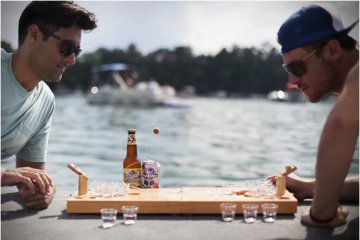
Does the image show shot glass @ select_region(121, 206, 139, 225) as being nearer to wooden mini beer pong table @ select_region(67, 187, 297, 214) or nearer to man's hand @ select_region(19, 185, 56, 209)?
wooden mini beer pong table @ select_region(67, 187, 297, 214)

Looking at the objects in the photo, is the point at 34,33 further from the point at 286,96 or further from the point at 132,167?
the point at 286,96

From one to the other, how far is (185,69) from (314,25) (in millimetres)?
82409

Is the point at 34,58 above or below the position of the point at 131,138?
above

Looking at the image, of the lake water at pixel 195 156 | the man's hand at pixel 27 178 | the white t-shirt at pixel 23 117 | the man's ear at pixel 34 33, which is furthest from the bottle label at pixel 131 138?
the lake water at pixel 195 156

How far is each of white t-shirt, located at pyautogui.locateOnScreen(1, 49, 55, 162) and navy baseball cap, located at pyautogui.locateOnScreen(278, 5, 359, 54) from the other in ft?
4.69

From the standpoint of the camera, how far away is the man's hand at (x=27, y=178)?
2.14 m

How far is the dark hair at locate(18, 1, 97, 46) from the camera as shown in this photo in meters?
2.63

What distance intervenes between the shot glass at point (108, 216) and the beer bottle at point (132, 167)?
53 cm

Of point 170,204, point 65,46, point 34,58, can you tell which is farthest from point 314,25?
point 34,58

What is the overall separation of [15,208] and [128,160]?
0.66 meters

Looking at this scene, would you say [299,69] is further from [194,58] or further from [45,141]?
[194,58]

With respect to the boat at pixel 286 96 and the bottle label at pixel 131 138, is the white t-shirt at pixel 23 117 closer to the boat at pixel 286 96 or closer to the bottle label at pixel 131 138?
the bottle label at pixel 131 138

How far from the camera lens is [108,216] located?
2.08 m

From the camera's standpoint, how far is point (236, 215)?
226cm
